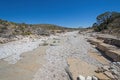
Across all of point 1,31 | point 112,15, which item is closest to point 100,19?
point 112,15

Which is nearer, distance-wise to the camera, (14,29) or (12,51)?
(12,51)

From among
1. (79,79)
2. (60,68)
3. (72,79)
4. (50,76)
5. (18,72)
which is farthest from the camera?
(60,68)

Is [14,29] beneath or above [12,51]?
above

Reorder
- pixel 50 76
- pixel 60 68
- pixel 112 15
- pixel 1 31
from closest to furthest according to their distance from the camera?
pixel 50 76 < pixel 60 68 < pixel 1 31 < pixel 112 15

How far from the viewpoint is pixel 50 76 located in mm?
9117

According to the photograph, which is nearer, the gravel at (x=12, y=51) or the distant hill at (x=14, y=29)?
the gravel at (x=12, y=51)

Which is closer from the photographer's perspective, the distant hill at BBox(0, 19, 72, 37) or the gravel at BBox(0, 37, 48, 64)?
the gravel at BBox(0, 37, 48, 64)

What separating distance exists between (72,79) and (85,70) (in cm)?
155

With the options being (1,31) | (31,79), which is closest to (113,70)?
(31,79)

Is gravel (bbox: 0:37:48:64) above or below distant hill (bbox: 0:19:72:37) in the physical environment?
below

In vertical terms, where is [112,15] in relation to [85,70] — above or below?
above

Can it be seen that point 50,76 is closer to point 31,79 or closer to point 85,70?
point 31,79

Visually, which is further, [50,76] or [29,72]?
[29,72]

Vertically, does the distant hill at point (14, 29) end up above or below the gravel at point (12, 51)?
above
